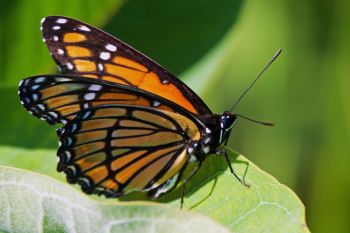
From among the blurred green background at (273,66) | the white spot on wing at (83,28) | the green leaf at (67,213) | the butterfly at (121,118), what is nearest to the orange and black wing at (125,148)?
the butterfly at (121,118)

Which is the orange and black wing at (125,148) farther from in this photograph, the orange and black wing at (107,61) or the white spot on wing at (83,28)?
the white spot on wing at (83,28)

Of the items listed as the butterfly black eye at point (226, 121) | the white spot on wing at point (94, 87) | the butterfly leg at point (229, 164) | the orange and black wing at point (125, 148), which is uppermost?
the butterfly black eye at point (226, 121)

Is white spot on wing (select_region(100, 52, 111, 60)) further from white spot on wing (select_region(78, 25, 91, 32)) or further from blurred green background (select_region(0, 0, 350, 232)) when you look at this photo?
blurred green background (select_region(0, 0, 350, 232))

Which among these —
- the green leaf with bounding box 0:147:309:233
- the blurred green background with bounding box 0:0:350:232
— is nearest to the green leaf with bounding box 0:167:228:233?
the green leaf with bounding box 0:147:309:233

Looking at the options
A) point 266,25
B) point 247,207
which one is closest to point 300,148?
point 266,25

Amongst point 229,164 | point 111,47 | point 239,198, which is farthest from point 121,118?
point 239,198

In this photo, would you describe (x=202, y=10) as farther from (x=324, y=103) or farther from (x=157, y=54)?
(x=324, y=103)
